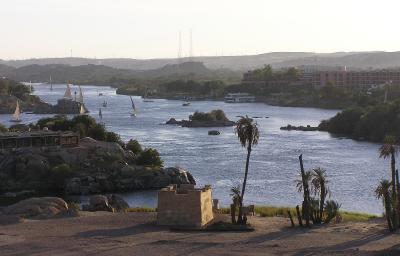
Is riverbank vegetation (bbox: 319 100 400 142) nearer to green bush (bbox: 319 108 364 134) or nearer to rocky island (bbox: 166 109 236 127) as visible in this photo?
green bush (bbox: 319 108 364 134)

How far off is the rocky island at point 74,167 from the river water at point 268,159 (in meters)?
1.32

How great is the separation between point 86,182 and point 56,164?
83.5 inches

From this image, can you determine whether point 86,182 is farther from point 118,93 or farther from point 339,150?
point 118,93

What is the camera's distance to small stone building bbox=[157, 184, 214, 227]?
17.2 metres

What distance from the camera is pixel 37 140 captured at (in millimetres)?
33000

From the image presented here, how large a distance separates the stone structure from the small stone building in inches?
638

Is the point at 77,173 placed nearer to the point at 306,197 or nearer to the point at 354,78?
the point at 306,197

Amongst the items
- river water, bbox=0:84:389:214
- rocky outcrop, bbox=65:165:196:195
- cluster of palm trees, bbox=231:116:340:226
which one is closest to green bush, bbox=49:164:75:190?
rocky outcrop, bbox=65:165:196:195

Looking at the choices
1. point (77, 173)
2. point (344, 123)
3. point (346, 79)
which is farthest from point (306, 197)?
point (346, 79)

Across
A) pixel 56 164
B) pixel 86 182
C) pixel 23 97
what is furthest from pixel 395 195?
pixel 23 97

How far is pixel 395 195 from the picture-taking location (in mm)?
17781

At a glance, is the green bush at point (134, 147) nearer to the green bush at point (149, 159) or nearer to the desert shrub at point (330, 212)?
the green bush at point (149, 159)

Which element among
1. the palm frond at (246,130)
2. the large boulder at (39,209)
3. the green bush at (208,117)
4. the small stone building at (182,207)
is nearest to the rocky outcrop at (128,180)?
the large boulder at (39,209)

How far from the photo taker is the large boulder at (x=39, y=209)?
19.2 m
